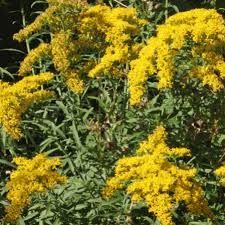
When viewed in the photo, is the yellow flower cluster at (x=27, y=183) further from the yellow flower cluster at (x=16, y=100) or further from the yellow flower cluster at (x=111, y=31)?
the yellow flower cluster at (x=111, y=31)

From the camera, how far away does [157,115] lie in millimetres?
5609

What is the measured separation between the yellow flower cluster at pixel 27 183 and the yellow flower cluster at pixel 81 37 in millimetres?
884

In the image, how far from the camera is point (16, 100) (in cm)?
470

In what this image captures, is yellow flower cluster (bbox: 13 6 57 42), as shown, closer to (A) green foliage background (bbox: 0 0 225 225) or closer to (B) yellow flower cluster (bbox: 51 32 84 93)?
(B) yellow flower cluster (bbox: 51 32 84 93)

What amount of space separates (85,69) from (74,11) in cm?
50

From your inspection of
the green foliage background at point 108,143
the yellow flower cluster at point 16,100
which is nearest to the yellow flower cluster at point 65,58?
the yellow flower cluster at point 16,100

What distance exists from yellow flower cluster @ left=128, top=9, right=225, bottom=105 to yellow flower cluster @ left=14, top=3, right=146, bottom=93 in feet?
0.72

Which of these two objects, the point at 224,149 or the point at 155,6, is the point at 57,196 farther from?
the point at 155,6

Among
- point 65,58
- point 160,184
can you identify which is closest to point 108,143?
point 65,58

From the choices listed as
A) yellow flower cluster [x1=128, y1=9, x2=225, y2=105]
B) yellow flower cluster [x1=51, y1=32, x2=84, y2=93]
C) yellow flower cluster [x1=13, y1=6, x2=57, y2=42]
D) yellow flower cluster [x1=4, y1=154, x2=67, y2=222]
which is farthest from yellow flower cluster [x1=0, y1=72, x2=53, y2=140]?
yellow flower cluster [x1=128, y1=9, x2=225, y2=105]

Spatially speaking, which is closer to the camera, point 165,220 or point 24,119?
point 165,220

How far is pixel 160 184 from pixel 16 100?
1.30m

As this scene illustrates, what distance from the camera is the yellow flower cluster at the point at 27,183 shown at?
4.26 meters

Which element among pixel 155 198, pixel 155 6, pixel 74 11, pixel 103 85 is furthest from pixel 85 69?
pixel 155 6
